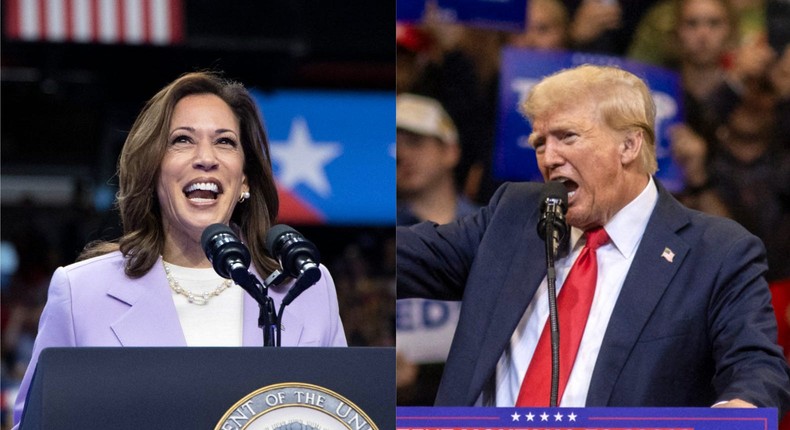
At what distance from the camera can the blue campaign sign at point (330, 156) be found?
24.4 ft

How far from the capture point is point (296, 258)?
6.69 ft

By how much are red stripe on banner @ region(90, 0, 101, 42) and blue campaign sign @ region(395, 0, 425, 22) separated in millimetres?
4587

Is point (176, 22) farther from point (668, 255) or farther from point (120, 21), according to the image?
point (668, 255)

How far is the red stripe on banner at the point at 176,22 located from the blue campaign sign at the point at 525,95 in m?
4.58

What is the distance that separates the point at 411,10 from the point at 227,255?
85 centimetres

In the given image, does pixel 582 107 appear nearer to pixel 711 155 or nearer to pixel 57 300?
pixel 711 155

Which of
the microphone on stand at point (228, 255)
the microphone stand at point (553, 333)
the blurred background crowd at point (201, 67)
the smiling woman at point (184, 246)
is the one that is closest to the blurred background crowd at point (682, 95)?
the smiling woman at point (184, 246)

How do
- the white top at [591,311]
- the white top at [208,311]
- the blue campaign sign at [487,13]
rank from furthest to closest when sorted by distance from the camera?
the blue campaign sign at [487,13], the white top at [208,311], the white top at [591,311]

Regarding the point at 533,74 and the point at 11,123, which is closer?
the point at 533,74

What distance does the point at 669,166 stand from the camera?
262cm

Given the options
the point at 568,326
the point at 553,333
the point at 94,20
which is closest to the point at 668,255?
the point at 568,326

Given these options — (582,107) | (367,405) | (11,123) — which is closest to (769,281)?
(582,107)

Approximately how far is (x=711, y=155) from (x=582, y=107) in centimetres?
53

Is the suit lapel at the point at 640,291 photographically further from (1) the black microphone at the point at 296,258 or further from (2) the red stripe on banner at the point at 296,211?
(2) the red stripe on banner at the point at 296,211
